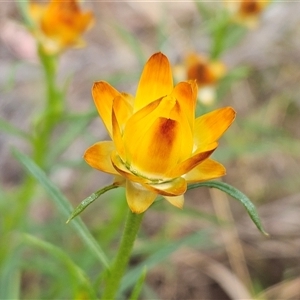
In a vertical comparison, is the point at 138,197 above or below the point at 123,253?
above

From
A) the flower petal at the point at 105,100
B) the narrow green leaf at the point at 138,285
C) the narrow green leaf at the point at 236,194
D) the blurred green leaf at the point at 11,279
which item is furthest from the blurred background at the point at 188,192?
the flower petal at the point at 105,100

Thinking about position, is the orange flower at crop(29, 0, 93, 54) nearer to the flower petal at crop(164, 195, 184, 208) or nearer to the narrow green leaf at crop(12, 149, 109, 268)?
the narrow green leaf at crop(12, 149, 109, 268)

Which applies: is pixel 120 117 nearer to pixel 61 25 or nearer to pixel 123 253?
pixel 123 253

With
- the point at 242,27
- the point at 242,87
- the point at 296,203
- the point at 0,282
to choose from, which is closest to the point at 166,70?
the point at 0,282

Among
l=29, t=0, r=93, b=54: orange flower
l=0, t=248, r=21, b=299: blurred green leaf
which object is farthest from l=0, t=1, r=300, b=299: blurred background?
l=29, t=0, r=93, b=54: orange flower

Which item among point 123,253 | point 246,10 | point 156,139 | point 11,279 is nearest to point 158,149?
point 156,139

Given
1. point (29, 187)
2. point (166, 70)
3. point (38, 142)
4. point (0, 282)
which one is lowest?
point (0, 282)

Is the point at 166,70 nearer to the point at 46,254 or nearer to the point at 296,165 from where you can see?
the point at 46,254
